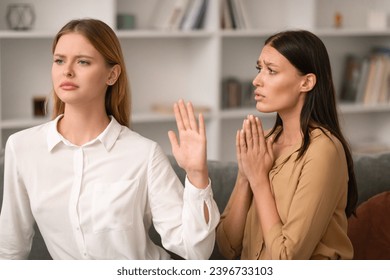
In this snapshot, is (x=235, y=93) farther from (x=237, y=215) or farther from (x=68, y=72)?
(x=68, y=72)

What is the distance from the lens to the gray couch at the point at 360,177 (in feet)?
7.48

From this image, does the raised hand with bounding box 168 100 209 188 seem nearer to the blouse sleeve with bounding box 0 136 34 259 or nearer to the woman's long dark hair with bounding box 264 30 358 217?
the woman's long dark hair with bounding box 264 30 358 217

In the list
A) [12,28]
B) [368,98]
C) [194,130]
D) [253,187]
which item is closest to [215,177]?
[253,187]

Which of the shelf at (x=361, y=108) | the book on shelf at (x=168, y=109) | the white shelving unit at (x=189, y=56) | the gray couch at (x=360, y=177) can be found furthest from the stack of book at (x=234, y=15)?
the gray couch at (x=360, y=177)

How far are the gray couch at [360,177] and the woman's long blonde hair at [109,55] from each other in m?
0.55

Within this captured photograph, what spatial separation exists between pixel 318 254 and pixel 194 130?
42 cm

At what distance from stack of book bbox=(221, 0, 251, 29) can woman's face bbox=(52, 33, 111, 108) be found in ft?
8.81

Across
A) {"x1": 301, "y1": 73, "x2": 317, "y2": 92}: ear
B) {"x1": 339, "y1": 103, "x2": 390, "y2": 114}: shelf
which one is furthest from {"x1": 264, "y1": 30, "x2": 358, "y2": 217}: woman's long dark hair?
{"x1": 339, "y1": 103, "x2": 390, "y2": 114}: shelf

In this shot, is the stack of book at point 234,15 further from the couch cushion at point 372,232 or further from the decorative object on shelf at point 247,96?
the couch cushion at point 372,232

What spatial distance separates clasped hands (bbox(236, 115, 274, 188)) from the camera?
1.63 m

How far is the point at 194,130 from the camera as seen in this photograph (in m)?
1.53

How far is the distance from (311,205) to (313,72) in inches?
11.6

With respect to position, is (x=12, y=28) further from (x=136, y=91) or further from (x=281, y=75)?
(x=281, y=75)

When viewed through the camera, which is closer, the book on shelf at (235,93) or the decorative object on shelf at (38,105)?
the decorative object on shelf at (38,105)
